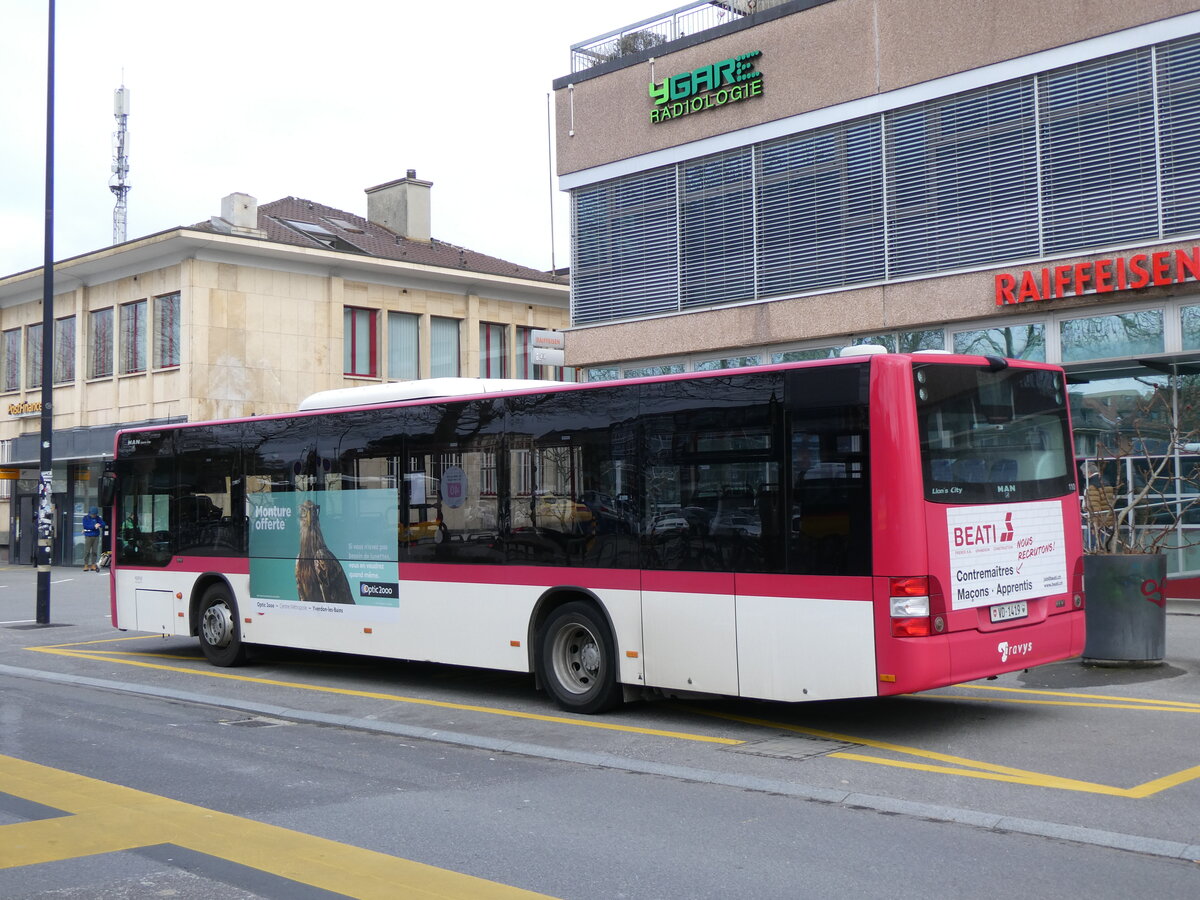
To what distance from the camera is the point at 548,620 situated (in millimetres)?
10477

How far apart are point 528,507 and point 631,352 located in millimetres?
11833

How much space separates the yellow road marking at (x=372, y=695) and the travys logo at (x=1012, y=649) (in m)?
1.94

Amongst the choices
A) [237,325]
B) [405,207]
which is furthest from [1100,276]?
[405,207]

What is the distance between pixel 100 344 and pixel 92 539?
5827 millimetres

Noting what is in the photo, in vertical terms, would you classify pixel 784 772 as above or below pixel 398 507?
below

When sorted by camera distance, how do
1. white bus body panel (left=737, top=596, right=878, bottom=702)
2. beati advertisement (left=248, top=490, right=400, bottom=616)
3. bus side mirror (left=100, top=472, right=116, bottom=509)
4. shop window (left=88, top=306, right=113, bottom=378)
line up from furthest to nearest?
1. shop window (left=88, top=306, right=113, bottom=378)
2. bus side mirror (left=100, top=472, right=116, bottom=509)
3. beati advertisement (left=248, top=490, right=400, bottom=616)
4. white bus body panel (left=737, top=596, right=878, bottom=702)

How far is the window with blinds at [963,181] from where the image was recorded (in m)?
17.6

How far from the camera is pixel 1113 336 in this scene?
56.0 ft

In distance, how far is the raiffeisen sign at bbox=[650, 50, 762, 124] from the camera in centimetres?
2033

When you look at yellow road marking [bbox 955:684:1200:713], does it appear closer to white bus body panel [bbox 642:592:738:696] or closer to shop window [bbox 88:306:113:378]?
white bus body panel [bbox 642:592:738:696]

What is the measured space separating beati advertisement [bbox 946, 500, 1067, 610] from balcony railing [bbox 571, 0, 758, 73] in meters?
14.2

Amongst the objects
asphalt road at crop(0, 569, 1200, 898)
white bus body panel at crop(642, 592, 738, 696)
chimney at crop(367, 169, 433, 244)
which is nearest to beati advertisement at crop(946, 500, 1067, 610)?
asphalt road at crop(0, 569, 1200, 898)

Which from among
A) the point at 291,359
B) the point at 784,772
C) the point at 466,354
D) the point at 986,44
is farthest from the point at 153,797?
the point at 466,354

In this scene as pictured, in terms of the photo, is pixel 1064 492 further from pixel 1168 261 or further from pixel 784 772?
pixel 1168 261
